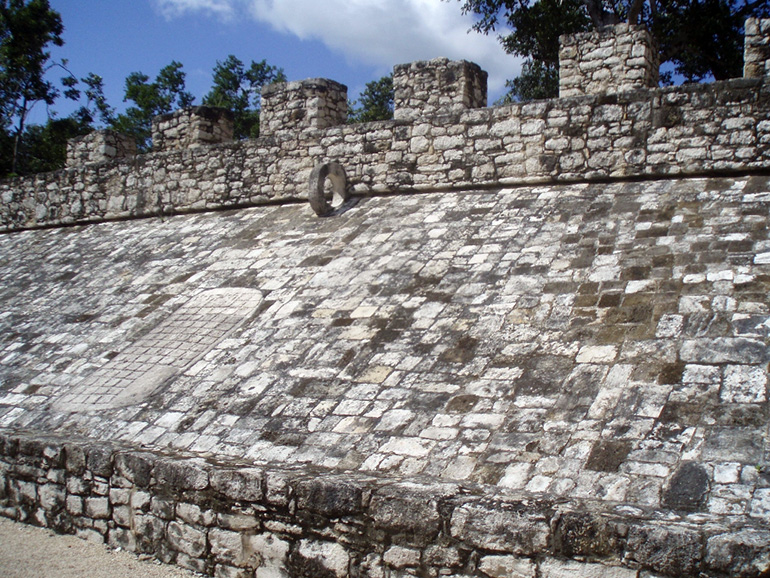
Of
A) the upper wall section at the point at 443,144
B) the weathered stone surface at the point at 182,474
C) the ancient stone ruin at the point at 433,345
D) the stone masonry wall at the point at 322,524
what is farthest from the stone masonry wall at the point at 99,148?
the weathered stone surface at the point at 182,474

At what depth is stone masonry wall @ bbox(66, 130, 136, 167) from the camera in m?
10.7

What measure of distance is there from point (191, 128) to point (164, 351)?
461cm

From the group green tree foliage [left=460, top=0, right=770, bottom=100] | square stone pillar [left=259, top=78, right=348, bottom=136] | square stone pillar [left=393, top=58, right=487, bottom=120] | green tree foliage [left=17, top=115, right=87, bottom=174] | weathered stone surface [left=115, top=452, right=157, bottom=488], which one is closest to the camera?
weathered stone surface [left=115, top=452, right=157, bottom=488]

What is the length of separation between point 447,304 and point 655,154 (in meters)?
2.65

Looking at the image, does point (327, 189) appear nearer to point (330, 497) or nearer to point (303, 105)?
point (303, 105)

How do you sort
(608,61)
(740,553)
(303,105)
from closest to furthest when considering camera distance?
1. (740,553)
2. (608,61)
3. (303,105)

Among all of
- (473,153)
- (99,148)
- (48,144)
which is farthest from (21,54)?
(473,153)

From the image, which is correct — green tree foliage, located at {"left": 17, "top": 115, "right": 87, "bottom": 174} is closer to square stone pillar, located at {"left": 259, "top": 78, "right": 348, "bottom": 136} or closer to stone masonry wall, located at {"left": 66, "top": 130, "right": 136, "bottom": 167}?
stone masonry wall, located at {"left": 66, "top": 130, "right": 136, "bottom": 167}

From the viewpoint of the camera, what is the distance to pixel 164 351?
6.10 meters

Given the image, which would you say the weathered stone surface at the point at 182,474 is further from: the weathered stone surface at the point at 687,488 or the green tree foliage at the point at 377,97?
the green tree foliage at the point at 377,97

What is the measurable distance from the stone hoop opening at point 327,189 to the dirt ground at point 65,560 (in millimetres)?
4302

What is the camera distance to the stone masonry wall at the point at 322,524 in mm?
2814

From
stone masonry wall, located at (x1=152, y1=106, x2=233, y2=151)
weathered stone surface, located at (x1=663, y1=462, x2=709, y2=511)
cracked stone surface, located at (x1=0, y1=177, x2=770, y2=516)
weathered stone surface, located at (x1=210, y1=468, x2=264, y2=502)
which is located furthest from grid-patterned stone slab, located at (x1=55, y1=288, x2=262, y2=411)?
weathered stone surface, located at (x1=663, y1=462, x2=709, y2=511)

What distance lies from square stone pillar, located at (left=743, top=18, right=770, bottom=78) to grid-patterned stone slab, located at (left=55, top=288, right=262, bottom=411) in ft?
16.1
